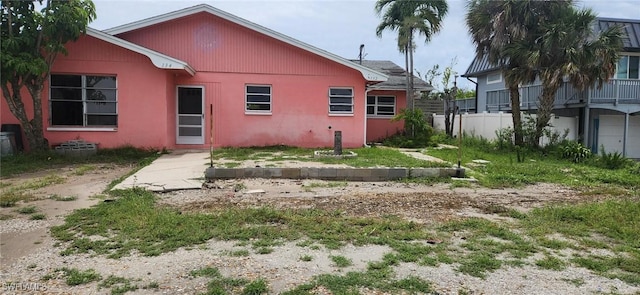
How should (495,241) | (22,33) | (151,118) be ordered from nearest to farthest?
1. (495,241)
2. (22,33)
3. (151,118)

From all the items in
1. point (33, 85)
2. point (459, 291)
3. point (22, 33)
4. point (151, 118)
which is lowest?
point (459, 291)

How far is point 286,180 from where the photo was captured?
921cm

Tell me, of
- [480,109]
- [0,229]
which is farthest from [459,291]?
[480,109]

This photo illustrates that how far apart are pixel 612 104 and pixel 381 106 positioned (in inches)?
383

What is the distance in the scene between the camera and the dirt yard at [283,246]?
370cm

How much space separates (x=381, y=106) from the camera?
19.9m

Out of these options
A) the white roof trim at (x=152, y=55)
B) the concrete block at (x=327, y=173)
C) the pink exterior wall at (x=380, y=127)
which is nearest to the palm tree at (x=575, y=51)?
the pink exterior wall at (x=380, y=127)

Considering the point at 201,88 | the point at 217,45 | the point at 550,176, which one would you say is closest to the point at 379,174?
the point at 550,176

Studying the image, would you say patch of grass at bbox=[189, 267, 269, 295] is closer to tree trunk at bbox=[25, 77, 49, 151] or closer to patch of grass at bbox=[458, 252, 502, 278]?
patch of grass at bbox=[458, 252, 502, 278]

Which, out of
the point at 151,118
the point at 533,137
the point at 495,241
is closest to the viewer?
the point at 495,241

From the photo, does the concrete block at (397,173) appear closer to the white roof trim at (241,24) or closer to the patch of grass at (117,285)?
the white roof trim at (241,24)

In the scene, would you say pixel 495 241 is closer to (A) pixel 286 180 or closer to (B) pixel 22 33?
(A) pixel 286 180

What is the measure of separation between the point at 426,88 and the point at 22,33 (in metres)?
15.3

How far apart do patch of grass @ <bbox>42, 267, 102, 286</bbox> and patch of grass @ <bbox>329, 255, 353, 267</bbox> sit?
211 centimetres
